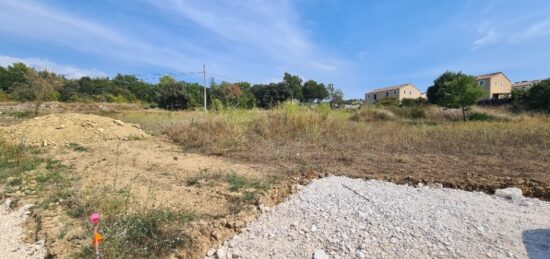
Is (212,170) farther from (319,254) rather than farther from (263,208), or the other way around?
(319,254)

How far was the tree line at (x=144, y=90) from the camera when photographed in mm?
16453

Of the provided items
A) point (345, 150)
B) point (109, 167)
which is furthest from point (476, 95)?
point (109, 167)

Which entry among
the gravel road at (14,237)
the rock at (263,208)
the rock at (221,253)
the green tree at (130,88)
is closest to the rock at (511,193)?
the rock at (263,208)

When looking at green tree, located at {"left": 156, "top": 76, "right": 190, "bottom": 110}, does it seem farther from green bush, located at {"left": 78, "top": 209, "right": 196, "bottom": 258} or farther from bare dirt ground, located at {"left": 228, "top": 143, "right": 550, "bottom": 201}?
green bush, located at {"left": 78, "top": 209, "right": 196, "bottom": 258}

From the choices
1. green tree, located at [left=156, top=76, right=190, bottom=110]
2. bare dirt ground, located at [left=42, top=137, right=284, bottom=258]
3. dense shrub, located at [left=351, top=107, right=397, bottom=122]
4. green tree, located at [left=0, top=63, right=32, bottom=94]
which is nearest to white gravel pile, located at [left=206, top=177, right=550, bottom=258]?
bare dirt ground, located at [left=42, top=137, right=284, bottom=258]

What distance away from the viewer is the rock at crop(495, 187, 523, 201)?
10.2 feet

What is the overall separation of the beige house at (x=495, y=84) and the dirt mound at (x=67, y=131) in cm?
4001

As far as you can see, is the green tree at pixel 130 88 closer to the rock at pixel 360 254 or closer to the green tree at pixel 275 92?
the green tree at pixel 275 92

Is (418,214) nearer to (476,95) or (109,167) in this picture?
(109,167)

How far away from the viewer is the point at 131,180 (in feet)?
12.6

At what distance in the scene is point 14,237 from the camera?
2465 mm

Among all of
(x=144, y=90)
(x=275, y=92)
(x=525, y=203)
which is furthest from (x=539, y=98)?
(x=144, y=90)

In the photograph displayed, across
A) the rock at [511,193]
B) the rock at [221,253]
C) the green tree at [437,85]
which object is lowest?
the rock at [221,253]

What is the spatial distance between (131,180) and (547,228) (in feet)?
15.2
